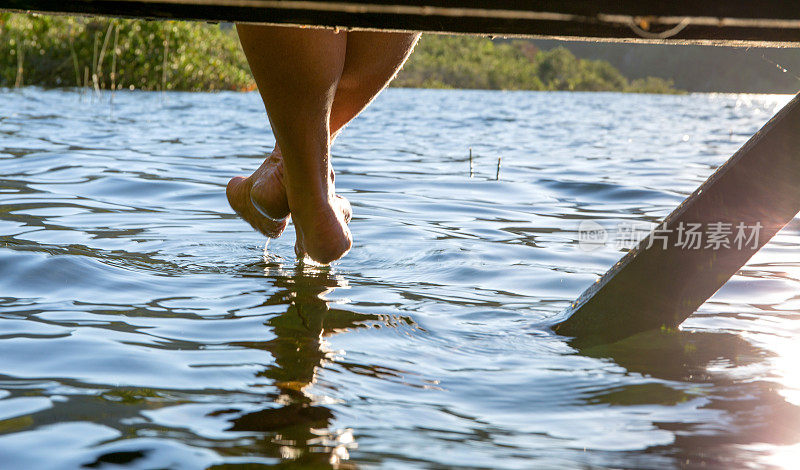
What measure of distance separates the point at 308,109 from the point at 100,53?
1946 cm

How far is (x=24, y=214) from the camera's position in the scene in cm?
304

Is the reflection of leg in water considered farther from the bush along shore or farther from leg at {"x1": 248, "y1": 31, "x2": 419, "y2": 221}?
the bush along shore

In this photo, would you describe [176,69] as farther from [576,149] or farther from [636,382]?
[636,382]

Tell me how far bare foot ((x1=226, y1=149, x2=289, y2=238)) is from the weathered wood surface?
964 millimetres

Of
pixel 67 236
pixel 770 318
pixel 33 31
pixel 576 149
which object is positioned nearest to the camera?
pixel 770 318

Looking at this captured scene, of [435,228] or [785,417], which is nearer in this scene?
[785,417]

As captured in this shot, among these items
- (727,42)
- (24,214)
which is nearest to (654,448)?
(727,42)

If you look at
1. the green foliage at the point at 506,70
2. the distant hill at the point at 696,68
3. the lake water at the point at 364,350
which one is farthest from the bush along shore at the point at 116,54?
the distant hill at the point at 696,68

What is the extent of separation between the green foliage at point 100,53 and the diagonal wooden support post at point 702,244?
17.3m

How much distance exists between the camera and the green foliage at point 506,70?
70.2 meters

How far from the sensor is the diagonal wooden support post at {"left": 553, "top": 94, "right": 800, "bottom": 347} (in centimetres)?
146

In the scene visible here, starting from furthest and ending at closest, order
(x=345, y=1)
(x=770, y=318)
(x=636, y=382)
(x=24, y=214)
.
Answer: (x=24, y=214), (x=770, y=318), (x=636, y=382), (x=345, y=1)

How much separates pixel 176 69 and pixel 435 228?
19.0 meters

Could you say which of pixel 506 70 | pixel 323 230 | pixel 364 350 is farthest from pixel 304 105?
pixel 506 70
